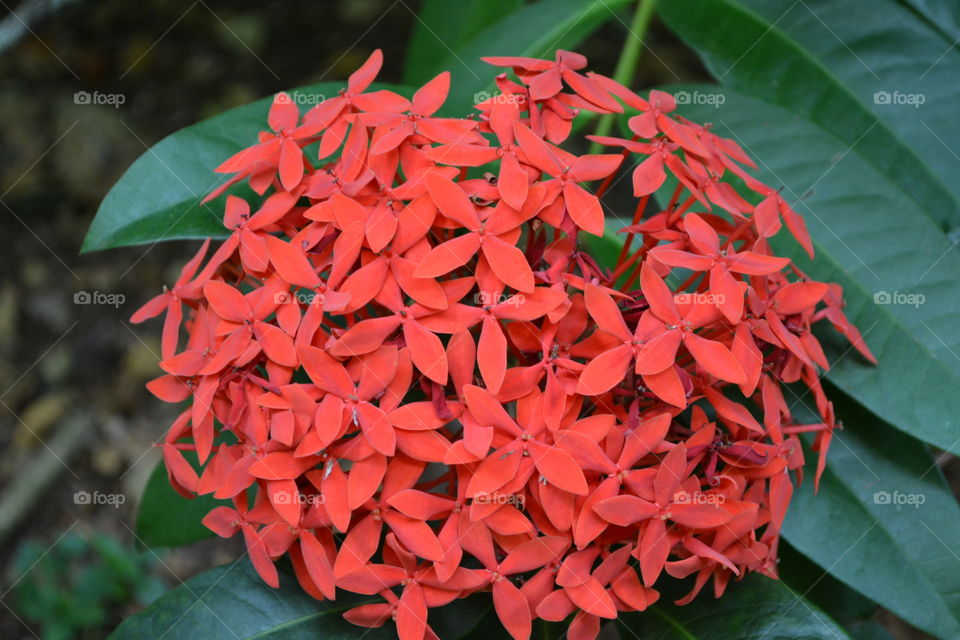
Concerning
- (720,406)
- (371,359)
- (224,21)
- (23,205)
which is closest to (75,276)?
(23,205)

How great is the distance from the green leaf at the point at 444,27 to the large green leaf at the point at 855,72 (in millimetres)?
400

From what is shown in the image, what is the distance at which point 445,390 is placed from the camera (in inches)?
36.0

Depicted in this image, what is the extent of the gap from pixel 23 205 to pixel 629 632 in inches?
80.4

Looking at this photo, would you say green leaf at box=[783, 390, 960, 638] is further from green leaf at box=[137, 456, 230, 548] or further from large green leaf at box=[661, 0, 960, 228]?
green leaf at box=[137, 456, 230, 548]

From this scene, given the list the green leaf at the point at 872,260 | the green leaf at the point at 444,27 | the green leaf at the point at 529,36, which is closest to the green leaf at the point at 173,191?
the green leaf at the point at 529,36

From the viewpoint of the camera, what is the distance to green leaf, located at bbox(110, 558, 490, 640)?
3.42ft

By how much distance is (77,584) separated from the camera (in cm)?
204

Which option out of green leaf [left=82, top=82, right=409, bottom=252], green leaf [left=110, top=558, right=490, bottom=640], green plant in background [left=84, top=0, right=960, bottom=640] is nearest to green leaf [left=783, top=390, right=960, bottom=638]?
green plant in background [left=84, top=0, right=960, bottom=640]

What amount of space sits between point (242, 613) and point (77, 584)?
1.20 m

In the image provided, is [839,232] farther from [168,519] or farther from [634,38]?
[168,519]

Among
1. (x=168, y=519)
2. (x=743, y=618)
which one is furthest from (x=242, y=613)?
(x=743, y=618)

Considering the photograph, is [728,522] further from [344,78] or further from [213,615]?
[344,78]

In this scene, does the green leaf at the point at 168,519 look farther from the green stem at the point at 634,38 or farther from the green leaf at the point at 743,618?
the green stem at the point at 634,38

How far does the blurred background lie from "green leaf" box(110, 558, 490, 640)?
3.67ft
